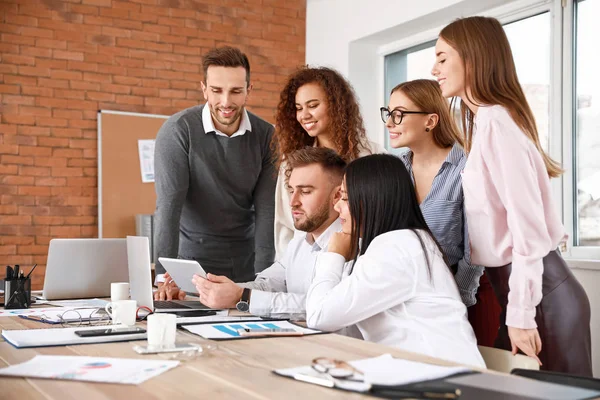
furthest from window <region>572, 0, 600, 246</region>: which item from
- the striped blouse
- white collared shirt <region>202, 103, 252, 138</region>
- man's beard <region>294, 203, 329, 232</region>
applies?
man's beard <region>294, 203, 329, 232</region>

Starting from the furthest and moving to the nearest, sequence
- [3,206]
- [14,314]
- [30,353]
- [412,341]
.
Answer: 1. [3,206]
2. [14,314]
3. [412,341]
4. [30,353]

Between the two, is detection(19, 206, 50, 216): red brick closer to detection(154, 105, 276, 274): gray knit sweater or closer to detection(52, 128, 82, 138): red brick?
detection(52, 128, 82, 138): red brick

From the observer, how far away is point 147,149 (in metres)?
5.91

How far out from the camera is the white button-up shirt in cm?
185

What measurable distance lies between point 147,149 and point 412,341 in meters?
4.40

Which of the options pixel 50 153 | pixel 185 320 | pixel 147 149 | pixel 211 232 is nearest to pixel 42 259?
pixel 50 153

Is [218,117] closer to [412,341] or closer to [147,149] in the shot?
[412,341]

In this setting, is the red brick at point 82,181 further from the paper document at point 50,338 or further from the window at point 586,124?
the paper document at point 50,338

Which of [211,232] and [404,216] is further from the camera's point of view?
[211,232]

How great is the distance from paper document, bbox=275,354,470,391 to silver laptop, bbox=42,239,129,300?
168cm

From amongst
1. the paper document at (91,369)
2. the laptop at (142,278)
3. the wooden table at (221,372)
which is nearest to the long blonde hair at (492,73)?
the wooden table at (221,372)

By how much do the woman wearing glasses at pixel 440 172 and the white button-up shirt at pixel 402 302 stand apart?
1.36 ft

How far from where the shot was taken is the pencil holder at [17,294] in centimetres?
251

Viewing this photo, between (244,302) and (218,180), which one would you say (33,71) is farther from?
(244,302)
